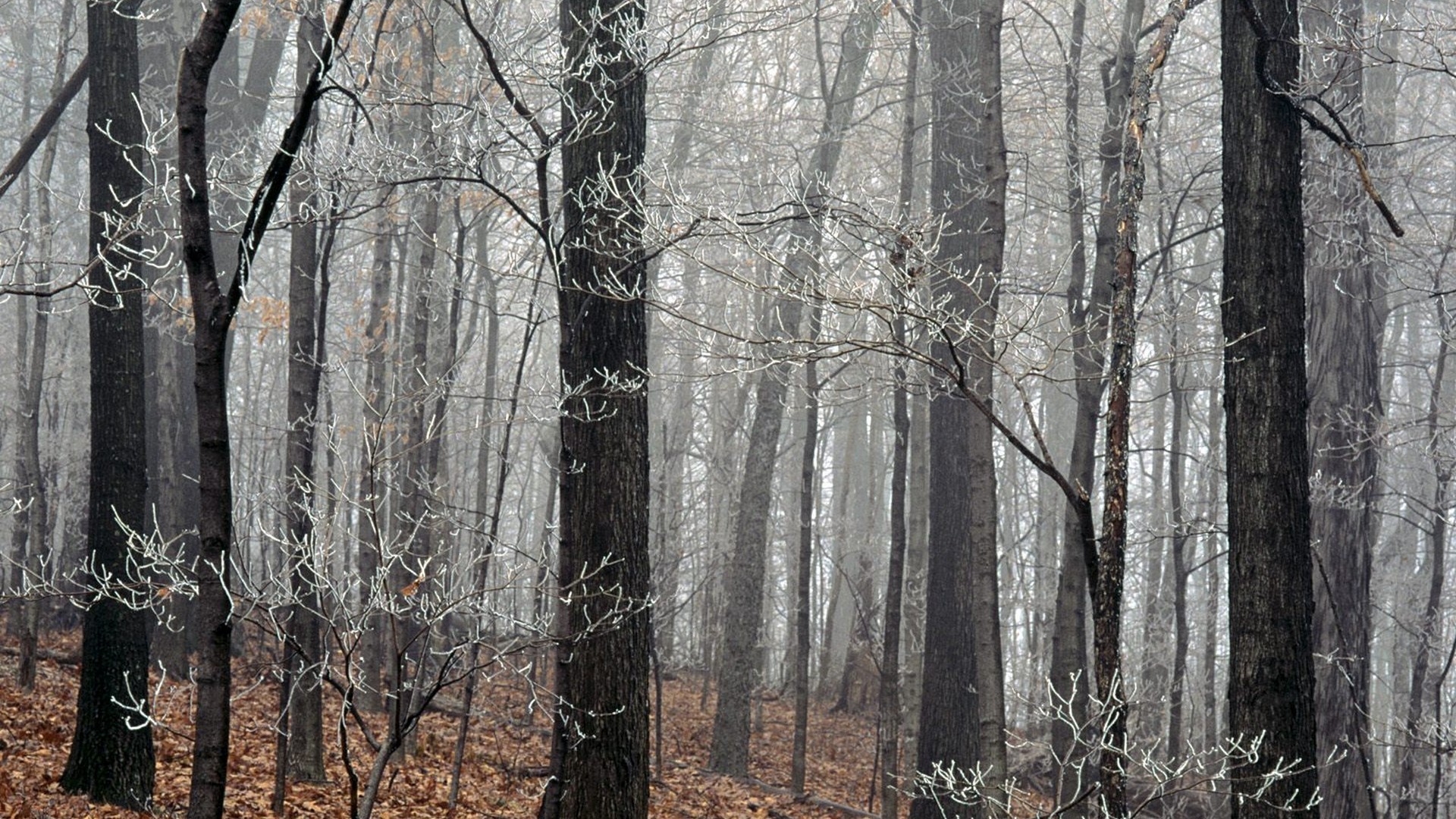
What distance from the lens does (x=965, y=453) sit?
393 inches

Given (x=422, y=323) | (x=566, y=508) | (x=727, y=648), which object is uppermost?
(x=422, y=323)

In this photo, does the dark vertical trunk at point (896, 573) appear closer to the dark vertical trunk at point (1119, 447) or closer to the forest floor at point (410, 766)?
the forest floor at point (410, 766)

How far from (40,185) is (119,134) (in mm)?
706

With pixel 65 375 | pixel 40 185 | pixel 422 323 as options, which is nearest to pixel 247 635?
pixel 422 323

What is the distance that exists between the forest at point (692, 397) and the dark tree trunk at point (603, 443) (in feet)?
0.10

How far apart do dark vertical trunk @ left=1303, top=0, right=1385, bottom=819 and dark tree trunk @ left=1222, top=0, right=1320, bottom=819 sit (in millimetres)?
2834

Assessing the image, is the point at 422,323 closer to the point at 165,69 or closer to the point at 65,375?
the point at 165,69

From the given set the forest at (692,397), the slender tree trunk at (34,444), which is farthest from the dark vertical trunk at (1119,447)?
the slender tree trunk at (34,444)

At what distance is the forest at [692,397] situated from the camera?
5.06 metres

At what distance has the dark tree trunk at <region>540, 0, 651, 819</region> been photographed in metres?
6.06

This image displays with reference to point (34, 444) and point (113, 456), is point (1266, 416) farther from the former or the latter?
point (34, 444)

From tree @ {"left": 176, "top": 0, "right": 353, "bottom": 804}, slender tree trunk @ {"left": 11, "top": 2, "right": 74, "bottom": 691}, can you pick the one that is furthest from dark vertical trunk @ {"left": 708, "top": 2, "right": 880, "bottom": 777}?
tree @ {"left": 176, "top": 0, "right": 353, "bottom": 804}

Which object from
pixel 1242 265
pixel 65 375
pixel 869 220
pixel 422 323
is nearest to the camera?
pixel 869 220

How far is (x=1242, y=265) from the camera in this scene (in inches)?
239
